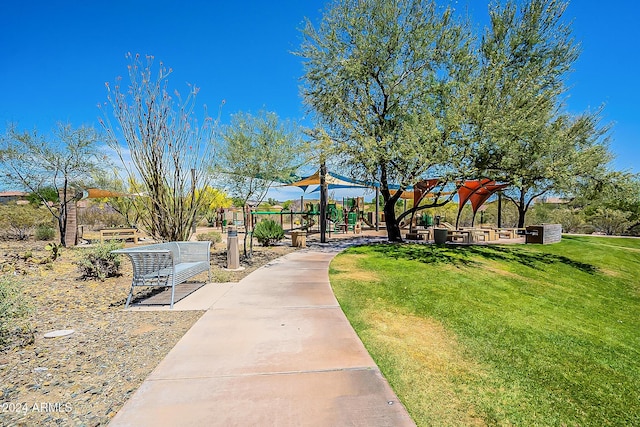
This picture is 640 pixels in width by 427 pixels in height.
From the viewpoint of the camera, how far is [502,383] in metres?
3.16

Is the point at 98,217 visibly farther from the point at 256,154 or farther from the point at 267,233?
the point at 256,154

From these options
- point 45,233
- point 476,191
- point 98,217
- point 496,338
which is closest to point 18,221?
point 45,233

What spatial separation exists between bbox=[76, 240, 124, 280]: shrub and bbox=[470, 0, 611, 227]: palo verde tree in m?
9.98

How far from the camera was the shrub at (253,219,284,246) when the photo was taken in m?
13.1

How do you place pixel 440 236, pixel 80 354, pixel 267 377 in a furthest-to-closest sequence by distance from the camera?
pixel 440 236 < pixel 80 354 < pixel 267 377

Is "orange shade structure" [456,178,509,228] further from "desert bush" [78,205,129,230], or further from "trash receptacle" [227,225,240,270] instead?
"desert bush" [78,205,129,230]

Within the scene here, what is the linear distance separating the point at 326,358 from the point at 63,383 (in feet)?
7.82

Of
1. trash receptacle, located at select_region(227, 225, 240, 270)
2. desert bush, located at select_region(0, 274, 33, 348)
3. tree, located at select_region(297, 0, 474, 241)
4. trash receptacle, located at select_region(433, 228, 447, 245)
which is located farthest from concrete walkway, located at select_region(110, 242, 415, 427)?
trash receptacle, located at select_region(433, 228, 447, 245)

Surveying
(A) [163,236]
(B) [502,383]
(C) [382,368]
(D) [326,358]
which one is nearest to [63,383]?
(D) [326,358]

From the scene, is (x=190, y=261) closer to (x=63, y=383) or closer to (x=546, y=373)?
(x=63, y=383)

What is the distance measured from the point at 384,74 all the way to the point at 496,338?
A: 32.9 ft

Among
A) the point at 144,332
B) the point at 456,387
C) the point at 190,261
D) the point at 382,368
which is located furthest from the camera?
the point at 190,261

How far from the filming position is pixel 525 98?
10.5 metres

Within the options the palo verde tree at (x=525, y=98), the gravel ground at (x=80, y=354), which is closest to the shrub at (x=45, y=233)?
the gravel ground at (x=80, y=354)
